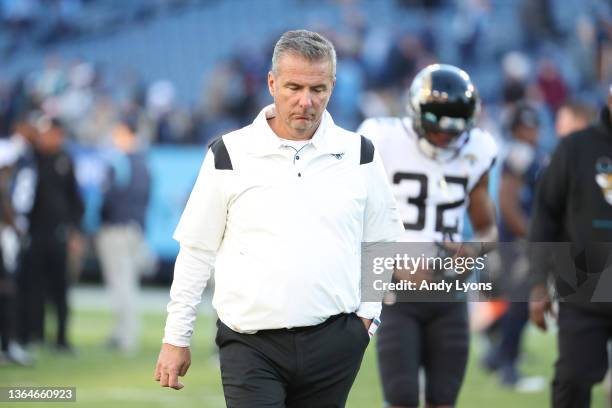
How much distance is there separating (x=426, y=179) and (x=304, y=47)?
1854 mm

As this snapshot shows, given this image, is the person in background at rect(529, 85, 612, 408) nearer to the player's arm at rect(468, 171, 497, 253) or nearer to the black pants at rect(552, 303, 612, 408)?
the black pants at rect(552, 303, 612, 408)

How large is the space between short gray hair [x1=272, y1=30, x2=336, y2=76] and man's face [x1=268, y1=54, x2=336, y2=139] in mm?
17

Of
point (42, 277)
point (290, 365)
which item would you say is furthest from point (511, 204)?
point (290, 365)

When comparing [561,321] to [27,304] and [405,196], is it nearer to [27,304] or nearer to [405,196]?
[405,196]

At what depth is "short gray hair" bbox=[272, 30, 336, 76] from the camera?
14.2 feet

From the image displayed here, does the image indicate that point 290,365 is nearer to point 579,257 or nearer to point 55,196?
point 579,257

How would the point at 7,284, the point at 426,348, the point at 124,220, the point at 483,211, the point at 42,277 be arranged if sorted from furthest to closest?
the point at 124,220, the point at 42,277, the point at 7,284, the point at 483,211, the point at 426,348

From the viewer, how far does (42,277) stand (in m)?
11.8

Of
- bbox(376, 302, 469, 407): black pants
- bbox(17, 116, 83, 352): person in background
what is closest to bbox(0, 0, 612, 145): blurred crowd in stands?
bbox(17, 116, 83, 352): person in background

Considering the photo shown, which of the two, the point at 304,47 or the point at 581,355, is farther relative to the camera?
the point at 581,355

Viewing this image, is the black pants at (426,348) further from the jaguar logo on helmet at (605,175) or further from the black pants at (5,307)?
the black pants at (5,307)

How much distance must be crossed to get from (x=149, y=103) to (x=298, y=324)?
1592cm

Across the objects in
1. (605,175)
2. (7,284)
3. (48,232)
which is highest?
(48,232)

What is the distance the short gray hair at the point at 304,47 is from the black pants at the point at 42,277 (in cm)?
774
